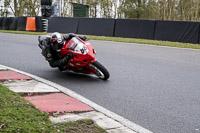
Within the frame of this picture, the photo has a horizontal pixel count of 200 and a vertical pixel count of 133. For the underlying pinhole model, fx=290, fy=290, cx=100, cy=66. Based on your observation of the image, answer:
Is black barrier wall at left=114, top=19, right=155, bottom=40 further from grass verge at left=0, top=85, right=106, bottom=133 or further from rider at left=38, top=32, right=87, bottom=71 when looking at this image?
grass verge at left=0, top=85, right=106, bottom=133

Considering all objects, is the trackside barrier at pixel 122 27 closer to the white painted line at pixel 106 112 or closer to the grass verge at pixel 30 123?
the white painted line at pixel 106 112

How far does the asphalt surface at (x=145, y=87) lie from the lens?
427cm

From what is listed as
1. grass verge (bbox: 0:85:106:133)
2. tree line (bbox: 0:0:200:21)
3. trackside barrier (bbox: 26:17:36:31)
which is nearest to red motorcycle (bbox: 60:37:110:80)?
grass verge (bbox: 0:85:106:133)

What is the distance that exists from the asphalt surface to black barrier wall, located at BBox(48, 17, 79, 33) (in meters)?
12.1

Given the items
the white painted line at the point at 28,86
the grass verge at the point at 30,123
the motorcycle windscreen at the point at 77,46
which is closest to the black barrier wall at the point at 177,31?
the motorcycle windscreen at the point at 77,46

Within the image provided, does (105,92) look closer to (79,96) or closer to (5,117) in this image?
(79,96)

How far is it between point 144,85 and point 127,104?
140 cm

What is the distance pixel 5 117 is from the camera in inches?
141

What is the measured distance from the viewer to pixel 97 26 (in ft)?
67.8

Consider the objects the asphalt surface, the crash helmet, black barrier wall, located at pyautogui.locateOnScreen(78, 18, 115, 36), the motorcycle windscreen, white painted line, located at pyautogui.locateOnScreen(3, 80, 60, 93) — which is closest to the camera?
the asphalt surface

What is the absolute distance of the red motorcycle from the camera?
643 cm

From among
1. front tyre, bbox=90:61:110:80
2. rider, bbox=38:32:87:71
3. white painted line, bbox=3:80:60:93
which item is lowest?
white painted line, bbox=3:80:60:93

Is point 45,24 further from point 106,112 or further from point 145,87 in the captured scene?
point 106,112

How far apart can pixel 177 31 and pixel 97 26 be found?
6035 millimetres
